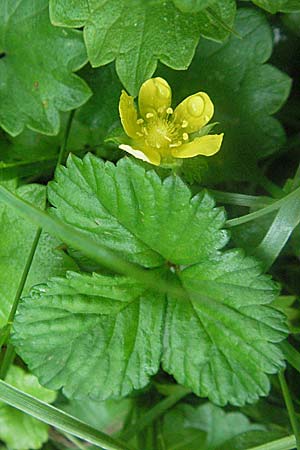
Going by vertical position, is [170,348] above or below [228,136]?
below

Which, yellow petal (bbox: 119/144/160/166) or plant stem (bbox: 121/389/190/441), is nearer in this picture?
yellow petal (bbox: 119/144/160/166)

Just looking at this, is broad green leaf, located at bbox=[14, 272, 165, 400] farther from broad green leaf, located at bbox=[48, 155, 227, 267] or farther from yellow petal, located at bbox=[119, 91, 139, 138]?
yellow petal, located at bbox=[119, 91, 139, 138]

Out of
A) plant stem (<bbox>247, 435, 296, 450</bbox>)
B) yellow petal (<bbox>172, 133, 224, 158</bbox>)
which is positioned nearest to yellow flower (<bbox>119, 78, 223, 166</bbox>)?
yellow petal (<bbox>172, 133, 224, 158</bbox>)

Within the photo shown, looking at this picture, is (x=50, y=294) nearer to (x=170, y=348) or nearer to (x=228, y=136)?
(x=170, y=348)

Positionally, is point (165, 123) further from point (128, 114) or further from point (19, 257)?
point (19, 257)

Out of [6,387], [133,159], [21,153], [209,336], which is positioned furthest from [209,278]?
[21,153]

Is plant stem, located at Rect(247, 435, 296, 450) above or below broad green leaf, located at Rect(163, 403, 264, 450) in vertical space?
above

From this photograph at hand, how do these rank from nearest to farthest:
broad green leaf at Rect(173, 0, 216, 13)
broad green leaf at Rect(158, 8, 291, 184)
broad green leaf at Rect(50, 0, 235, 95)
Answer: broad green leaf at Rect(173, 0, 216, 13)
broad green leaf at Rect(50, 0, 235, 95)
broad green leaf at Rect(158, 8, 291, 184)
